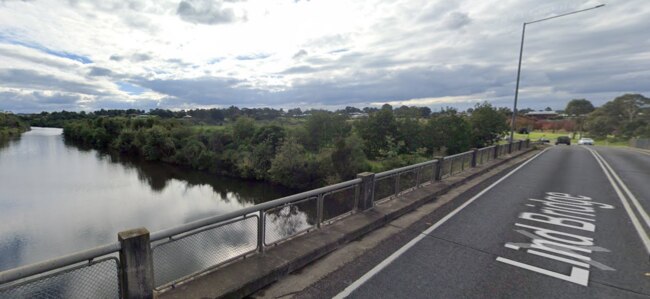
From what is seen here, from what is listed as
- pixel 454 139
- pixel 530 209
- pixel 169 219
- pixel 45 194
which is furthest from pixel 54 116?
pixel 530 209

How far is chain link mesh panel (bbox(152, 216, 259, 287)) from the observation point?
3.86 meters

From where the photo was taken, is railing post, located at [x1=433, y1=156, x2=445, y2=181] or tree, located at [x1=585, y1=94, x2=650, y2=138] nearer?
railing post, located at [x1=433, y1=156, x2=445, y2=181]

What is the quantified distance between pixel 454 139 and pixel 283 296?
33577 mm

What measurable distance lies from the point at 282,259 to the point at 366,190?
297cm

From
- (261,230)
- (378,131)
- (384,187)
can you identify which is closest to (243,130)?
(378,131)

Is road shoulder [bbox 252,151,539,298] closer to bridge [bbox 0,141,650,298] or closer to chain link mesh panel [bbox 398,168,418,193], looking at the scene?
bridge [bbox 0,141,650,298]

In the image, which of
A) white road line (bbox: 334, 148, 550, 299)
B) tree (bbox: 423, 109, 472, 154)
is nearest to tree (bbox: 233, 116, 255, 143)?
tree (bbox: 423, 109, 472, 154)

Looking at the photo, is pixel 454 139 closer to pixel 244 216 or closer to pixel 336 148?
pixel 336 148

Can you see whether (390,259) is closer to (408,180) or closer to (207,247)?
(207,247)

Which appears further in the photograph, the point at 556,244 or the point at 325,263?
the point at 556,244

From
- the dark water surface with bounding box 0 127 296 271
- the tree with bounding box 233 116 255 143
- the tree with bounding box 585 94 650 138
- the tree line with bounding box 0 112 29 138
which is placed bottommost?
the dark water surface with bounding box 0 127 296 271

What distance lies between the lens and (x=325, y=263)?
15.9ft

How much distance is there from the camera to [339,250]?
17.5ft

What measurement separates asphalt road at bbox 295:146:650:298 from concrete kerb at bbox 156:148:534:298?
58 centimetres
